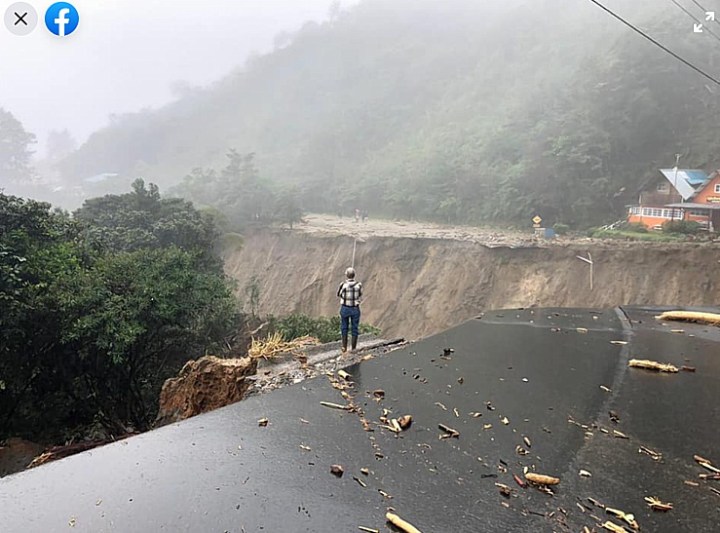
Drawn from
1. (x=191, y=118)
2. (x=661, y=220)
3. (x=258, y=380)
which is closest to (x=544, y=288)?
(x=661, y=220)

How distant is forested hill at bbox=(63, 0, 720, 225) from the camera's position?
21.6 m

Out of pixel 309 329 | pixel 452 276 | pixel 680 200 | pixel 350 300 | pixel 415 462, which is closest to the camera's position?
pixel 415 462

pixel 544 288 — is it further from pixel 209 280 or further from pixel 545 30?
pixel 545 30

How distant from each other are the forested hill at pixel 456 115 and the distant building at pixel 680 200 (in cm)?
148

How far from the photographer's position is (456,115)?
35.6m

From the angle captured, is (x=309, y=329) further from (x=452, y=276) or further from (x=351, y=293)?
(x=452, y=276)

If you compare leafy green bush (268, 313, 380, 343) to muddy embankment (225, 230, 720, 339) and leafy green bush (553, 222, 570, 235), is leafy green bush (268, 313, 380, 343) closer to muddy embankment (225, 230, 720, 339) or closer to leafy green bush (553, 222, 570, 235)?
muddy embankment (225, 230, 720, 339)

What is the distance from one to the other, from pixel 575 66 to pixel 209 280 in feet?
95.1

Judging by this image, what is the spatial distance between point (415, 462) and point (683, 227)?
58.8ft

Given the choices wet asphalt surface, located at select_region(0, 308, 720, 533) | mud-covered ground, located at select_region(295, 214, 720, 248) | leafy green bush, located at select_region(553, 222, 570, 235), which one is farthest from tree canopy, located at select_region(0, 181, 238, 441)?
leafy green bush, located at select_region(553, 222, 570, 235)

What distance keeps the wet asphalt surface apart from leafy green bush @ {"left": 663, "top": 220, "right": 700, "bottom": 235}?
1465cm

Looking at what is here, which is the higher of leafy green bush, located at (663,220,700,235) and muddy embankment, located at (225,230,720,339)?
leafy green bush, located at (663,220,700,235)

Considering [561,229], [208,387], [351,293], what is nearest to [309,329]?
[208,387]

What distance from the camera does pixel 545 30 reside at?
127 feet
